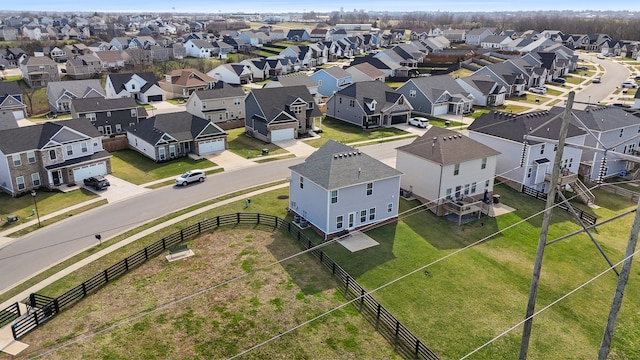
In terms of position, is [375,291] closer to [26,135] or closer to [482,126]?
[482,126]

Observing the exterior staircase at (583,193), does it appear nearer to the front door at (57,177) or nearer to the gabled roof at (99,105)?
the front door at (57,177)

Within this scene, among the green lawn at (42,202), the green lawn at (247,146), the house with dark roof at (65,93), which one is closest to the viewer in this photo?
the green lawn at (42,202)

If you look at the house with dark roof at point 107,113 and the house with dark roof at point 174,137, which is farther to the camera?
the house with dark roof at point 107,113

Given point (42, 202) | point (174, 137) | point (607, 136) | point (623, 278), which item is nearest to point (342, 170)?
point (623, 278)

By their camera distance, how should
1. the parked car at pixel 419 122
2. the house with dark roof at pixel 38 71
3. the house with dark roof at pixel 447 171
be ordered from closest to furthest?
1. the house with dark roof at pixel 447 171
2. the parked car at pixel 419 122
3. the house with dark roof at pixel 38 71

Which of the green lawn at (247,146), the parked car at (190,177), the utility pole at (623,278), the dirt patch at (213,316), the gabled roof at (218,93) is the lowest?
the green lawn at (247,146)

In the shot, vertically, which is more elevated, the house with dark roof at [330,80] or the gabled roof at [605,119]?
the gabled roof at [605,119]

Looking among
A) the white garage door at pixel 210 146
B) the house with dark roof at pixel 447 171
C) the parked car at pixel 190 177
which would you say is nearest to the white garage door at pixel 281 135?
the white garage door at pixel 210 146

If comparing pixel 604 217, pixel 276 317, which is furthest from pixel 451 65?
pixel 276 317

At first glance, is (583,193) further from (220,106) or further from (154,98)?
(154,98)
